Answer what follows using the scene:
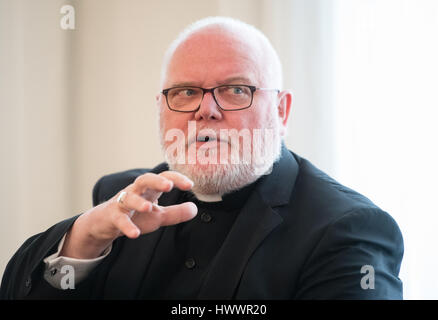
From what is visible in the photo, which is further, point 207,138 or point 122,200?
point 207,138

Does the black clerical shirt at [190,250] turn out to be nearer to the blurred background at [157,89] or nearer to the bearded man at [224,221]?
the bearded man at [224,221]

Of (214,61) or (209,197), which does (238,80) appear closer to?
(214,61)

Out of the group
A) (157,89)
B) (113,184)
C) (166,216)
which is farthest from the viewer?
(157,89)

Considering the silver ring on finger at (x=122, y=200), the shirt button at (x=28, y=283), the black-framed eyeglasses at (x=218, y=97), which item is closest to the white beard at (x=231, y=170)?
the black-framed eyeglasses at (x=218, y=97)

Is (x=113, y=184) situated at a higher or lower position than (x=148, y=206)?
lower

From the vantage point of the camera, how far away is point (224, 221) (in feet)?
4.23

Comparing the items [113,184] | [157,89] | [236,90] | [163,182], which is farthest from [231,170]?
[157,89]

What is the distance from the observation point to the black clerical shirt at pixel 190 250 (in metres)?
1.20

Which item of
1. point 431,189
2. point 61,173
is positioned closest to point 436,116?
point 431,189

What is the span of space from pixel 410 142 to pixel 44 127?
5.41 ft

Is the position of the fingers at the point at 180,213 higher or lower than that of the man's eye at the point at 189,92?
lower

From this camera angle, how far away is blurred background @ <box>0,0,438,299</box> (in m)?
1.60

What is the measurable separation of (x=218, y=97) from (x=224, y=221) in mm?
379
